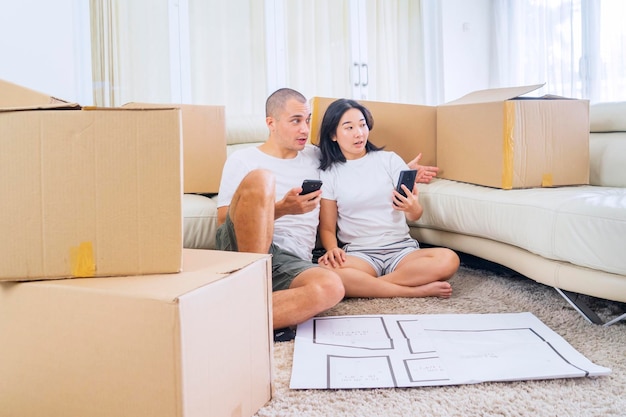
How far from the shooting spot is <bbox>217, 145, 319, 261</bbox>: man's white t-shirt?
5.32 feet

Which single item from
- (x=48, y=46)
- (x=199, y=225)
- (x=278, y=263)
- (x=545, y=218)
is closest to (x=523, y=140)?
(x=545, y=218)

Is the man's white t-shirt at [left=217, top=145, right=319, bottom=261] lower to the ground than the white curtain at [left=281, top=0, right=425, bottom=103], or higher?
lower

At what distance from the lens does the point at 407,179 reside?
5.55 feet

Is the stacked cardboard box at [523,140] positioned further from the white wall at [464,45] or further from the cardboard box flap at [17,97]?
the white wall at [464,45]

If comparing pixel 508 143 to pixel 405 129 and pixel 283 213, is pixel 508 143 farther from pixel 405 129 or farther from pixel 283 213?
pixel 283 213

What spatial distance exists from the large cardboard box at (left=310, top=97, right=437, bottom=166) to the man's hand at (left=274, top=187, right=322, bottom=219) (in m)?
0.62

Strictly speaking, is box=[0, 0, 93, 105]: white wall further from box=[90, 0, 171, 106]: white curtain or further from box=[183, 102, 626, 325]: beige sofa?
box=[183, 102, 626, 325]: beige sofa

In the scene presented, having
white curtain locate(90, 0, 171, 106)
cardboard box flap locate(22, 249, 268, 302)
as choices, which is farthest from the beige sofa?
white curtain locate(90, 0, 171, 106)

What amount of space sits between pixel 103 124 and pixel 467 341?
0.90 m

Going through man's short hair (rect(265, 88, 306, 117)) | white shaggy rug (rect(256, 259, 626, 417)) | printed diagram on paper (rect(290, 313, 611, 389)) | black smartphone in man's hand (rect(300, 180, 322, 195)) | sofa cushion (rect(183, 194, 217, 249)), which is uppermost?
man's short hair (rect(265, 88, 306, 117))

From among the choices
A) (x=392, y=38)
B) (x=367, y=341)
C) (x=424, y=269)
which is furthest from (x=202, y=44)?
(x=367, y=341)

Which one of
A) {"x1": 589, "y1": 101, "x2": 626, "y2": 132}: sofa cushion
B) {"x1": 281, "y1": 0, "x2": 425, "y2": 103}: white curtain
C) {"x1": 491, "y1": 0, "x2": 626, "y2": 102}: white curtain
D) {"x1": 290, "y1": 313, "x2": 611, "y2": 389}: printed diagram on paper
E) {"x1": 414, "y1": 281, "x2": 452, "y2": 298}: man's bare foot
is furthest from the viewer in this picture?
{"x1": 281, "y1": 0, "x2": 425, "y2": 103}: white curtain

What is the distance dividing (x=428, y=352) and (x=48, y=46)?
8.51 feet

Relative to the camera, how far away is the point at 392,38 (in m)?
4.15
